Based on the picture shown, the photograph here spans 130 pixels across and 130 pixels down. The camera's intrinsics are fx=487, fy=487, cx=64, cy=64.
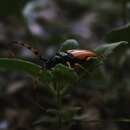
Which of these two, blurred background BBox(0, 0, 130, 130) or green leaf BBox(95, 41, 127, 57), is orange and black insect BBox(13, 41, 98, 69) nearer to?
green leaf BBox(95, 41, 127, 57)

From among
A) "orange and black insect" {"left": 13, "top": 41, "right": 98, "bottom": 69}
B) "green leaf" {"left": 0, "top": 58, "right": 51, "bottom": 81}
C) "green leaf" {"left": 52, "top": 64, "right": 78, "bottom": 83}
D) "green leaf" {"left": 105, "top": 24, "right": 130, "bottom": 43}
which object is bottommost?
"green leaf" {"left": 52, "top": 64, "right": 78, "bottom": 83}

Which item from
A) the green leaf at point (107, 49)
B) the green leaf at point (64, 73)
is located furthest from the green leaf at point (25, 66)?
the green leaf at point (107, 49)

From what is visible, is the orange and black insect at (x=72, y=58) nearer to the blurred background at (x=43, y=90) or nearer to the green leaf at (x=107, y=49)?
the green leaf at (x=107, y=49)

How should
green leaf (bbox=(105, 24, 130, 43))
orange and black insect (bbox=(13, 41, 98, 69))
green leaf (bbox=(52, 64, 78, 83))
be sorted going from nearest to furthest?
1. green leaf (bbox=(52, 64, 78, 83))
2. orange and black insect (bbox=(13, 41, 98, 69))
3. green leaf (bbox=(105, 24, 130, 43))

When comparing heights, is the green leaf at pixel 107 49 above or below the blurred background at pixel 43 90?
below

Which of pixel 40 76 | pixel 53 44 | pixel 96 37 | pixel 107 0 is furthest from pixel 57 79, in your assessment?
pixel 107 0

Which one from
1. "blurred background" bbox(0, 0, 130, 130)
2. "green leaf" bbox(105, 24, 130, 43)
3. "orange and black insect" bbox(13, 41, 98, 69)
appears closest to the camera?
"orange and black insect" bbox(13, 41, 98, 69)

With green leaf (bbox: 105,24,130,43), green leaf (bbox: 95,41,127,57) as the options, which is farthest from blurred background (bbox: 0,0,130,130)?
green leaf (bbox: 95,41,127,57)

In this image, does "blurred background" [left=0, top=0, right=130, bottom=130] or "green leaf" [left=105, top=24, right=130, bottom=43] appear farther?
"blurred background" [left=0, top=0, right=130, bottom=130]

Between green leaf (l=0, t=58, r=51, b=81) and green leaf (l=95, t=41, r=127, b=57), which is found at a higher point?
→ green leaf (l=95, t=41, r=127, b=57)
